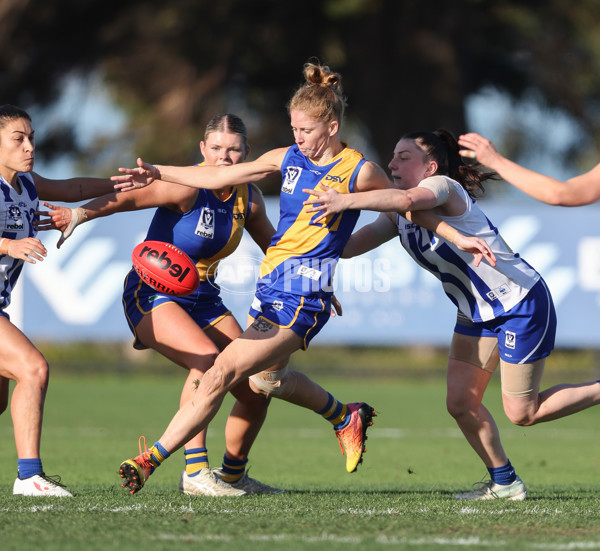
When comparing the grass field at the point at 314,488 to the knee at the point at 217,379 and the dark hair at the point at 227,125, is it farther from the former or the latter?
the dark hair at the point at 227,125

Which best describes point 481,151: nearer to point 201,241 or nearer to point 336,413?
point 201,241

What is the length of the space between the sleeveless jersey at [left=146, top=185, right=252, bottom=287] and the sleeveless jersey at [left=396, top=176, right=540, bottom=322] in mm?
1065

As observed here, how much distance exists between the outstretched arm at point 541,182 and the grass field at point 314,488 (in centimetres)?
151

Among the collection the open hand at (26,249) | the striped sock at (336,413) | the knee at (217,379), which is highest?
A: the open hand at (26,249)

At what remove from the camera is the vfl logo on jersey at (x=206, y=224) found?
5.94 metres

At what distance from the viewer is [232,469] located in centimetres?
611

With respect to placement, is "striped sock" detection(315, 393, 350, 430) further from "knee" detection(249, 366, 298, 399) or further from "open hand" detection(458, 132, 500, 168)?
"open hand" detection(458, 132, 500, 168)

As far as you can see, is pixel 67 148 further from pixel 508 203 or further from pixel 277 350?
pixel 277 350

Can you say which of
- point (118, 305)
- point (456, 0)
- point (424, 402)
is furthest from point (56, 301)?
point (456, 0)

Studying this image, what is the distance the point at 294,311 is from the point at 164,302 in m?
0.94

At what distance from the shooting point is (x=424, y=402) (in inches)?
548

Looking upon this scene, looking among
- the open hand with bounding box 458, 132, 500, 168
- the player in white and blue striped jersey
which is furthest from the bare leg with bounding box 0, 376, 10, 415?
the open hand with bounding box 458, 132, 500, 168

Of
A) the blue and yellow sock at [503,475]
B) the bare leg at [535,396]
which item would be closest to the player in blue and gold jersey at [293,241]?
the bare leg at [535,396]

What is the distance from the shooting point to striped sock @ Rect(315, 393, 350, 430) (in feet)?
20.0
